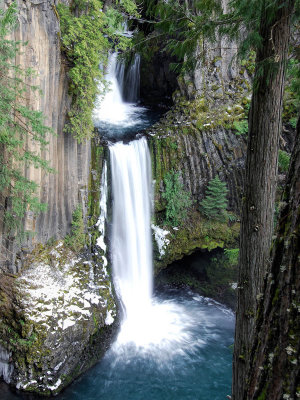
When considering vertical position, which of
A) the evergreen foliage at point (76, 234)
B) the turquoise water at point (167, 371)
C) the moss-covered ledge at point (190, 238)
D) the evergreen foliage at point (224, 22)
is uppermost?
the evergreen foliage at point (224, 22)

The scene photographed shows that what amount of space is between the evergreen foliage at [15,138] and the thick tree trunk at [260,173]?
15.8ft

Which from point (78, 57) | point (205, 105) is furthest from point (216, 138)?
point (78, 57)

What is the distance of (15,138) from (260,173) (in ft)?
18.3

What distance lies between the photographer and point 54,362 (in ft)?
23.7

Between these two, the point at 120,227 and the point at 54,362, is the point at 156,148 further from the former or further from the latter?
the point at 54,362

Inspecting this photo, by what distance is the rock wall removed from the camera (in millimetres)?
7547

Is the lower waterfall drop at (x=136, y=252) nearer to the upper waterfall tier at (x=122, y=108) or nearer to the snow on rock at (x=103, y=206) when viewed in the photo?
the snow on rock at (x=103, y=206)

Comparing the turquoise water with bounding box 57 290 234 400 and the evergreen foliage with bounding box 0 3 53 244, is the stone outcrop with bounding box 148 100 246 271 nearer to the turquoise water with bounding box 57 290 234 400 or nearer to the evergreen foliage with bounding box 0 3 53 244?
the turquoise water with bounding box 57 290 234 400

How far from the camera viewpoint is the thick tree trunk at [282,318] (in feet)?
4.15

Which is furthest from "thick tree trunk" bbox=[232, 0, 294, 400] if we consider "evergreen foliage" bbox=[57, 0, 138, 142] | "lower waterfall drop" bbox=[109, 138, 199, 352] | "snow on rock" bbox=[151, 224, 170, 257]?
"snow on rock" bbox=[151, 224, 170, 257]

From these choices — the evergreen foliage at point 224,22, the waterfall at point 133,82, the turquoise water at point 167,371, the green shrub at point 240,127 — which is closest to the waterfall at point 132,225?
the turquoise water at point 167,371

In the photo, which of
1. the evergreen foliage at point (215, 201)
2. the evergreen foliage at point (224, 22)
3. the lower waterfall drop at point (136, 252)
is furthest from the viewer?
the evergreen foliage at point (215, 201)

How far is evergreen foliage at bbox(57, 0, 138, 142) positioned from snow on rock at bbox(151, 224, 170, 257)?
5.18 m

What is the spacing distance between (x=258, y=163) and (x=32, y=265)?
7179 millimetres
